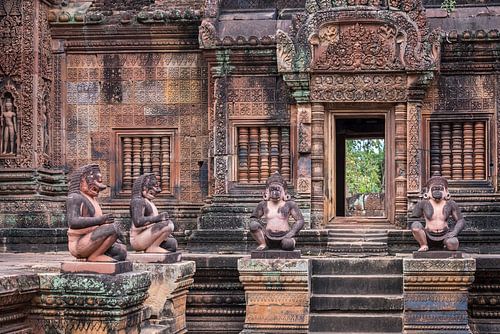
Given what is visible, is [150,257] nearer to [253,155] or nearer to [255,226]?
[255,226]

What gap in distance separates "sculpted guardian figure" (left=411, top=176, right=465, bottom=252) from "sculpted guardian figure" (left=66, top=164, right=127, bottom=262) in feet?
13.5

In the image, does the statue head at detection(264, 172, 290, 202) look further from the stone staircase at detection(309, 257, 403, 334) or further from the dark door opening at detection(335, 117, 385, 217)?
the dark door opening at detection(335, 117, 385, 217)

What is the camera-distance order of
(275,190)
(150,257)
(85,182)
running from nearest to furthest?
(85,182)
(150,257)
(275,190)

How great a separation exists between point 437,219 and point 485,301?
1.30 metres

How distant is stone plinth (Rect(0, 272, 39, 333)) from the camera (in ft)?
26.6

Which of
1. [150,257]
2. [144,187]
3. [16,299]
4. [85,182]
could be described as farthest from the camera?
[144,187]

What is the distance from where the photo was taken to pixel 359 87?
14.1 meters

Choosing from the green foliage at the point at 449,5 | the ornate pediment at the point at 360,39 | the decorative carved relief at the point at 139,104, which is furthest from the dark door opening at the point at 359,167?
the decorative carved relief at the point at 139,104

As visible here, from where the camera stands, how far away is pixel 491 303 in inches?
477

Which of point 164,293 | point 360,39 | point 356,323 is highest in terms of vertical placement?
point 360,39

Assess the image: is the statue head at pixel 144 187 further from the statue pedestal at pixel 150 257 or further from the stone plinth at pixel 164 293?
the stone plinth at pixel 164 293

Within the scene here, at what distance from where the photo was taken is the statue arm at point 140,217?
11.0 meters

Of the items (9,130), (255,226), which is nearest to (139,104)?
(9,130)

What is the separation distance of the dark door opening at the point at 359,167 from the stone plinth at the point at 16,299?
25.0ft
